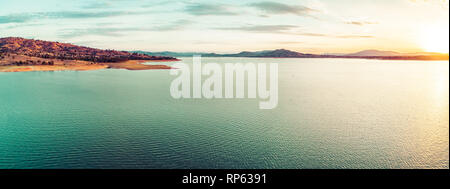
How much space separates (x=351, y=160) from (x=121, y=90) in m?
44.8

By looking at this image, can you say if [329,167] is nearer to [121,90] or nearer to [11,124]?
[11,124]

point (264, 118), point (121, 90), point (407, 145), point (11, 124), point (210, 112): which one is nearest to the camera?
point (407, 145)

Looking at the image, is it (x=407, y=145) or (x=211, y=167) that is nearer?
(x=211, y=167)

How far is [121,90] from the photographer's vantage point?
54.8m

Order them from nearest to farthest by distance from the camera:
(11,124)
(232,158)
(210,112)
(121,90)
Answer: (232,158) → (11,124) → (210,112) → (121,90)

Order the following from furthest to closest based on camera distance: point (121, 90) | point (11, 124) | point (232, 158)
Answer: point (121, 90) → point (11, 124) → point (232, 158)

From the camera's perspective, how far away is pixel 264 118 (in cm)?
3312

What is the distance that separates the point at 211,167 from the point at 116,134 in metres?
10.8

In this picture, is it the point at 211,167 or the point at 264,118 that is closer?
the point at 211,167
